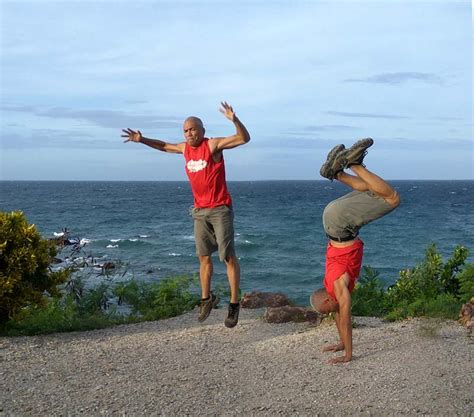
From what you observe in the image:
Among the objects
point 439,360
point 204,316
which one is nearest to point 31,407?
point 204,316

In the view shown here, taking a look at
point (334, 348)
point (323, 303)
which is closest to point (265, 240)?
point (334, 348)

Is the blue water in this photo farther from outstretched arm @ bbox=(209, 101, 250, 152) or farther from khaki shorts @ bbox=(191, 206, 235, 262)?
outstretched arm @ bbox=(209, 101, 250, 152)

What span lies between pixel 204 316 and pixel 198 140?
2.34 m

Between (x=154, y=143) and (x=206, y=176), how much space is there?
94cm

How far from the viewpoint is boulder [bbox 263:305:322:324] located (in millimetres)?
8945

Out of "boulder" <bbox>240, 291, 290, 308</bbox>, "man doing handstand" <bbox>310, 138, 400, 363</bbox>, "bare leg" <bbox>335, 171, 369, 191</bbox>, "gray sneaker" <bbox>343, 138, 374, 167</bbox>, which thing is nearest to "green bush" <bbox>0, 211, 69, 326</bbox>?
"boulder" <bbox>240, 291, 290, 308</bbox>

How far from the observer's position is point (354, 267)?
6953 mm

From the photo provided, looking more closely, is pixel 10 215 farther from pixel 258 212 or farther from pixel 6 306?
pixel 258 212

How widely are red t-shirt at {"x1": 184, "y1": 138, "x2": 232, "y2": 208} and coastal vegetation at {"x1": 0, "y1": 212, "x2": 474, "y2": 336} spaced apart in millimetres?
2170

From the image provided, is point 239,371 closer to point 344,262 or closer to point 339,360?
point 339,360

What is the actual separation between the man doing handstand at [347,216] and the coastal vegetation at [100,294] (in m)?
2.19

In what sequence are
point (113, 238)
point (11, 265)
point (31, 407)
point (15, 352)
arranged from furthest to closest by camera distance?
point (113, 238) < point (11, 265) < point (15, 352) < point (31, 407)

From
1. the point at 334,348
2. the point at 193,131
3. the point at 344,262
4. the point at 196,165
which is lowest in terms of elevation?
the point at 334,348

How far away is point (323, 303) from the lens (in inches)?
283
